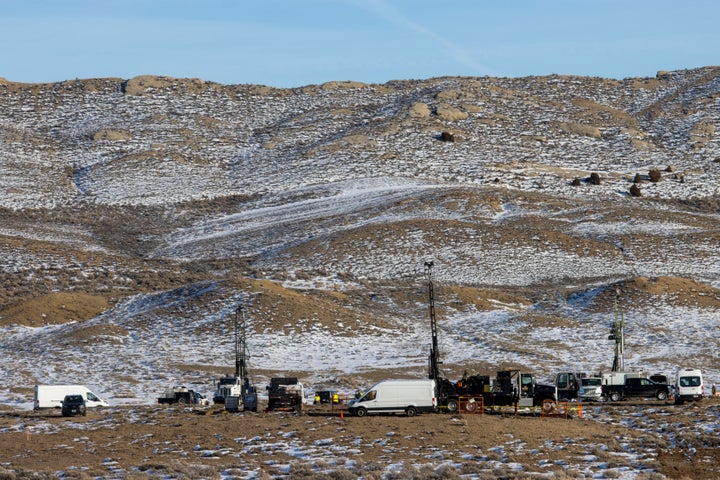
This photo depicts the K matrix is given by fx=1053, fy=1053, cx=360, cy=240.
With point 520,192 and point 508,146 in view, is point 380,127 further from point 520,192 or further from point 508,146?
point 520,192

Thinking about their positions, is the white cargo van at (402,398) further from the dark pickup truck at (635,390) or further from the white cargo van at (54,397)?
the white cargo van at (54,397)

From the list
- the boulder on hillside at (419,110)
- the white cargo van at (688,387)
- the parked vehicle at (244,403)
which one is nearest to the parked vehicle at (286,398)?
the parked vehicle at (244,403)

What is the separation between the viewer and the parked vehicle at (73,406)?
4469 centimetres

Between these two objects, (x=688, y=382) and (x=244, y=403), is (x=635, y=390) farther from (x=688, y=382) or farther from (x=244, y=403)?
(x=244, y=403)

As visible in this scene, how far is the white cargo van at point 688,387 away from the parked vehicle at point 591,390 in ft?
14.1

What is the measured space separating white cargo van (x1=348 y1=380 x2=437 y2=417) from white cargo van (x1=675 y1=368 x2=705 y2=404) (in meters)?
12.1

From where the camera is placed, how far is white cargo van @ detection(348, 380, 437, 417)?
4172 cm

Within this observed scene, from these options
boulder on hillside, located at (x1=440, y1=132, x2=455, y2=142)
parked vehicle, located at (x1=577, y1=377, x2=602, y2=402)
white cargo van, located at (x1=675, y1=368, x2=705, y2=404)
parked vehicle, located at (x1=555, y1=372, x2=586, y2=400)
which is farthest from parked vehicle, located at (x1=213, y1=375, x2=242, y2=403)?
boulder on hillside, located at (x1=440, y1=132, x2=455, y2=142)

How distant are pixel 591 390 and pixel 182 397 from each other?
19623 millimetres

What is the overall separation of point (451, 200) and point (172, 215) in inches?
1264

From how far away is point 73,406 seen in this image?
44.9 meters

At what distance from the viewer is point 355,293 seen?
82.4 metres

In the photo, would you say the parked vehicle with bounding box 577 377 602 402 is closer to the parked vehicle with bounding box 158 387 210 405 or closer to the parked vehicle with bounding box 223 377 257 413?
the parked vehicle with bounding box 223 377 257 413

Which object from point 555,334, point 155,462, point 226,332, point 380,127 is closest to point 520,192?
point 380,127
